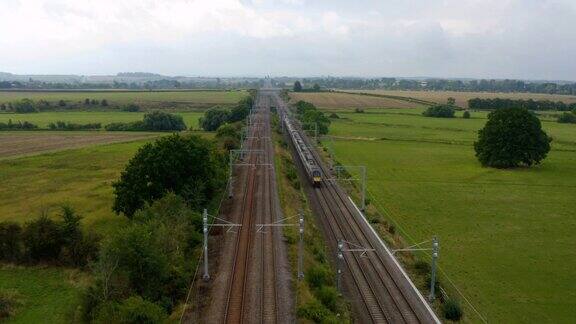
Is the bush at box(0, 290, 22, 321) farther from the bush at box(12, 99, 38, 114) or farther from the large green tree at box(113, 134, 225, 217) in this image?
the bush at box(12, 99, 38, 114)

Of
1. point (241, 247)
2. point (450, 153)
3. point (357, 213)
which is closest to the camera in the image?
point (241, 247)

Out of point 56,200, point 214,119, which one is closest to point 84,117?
point 214,119

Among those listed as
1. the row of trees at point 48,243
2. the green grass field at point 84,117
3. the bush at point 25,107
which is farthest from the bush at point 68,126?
the row of trees at point 48,243

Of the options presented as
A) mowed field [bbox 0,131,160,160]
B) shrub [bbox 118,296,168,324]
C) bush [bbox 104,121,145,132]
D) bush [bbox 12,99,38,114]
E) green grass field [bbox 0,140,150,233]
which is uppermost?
bush [bbox 12,99,38,114]

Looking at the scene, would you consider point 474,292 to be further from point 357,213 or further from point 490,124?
point 490,124

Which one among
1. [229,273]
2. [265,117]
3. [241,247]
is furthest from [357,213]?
[265,117]

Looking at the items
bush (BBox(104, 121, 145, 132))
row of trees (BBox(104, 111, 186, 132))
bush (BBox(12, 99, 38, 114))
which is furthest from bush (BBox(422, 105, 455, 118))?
bush (BBox(12, 99, 38, 114))
